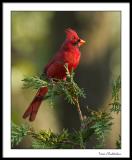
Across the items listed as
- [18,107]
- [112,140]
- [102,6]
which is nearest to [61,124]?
[18,107]

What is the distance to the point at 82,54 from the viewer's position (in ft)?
16.5

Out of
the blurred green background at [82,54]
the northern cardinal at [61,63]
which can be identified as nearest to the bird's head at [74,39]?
the northern cardinal at [61,63]

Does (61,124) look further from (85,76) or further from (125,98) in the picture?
(125,98)

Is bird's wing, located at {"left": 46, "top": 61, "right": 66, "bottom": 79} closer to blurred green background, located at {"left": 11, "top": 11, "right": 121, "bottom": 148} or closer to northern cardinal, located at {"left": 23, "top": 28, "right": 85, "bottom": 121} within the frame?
northern cardinal, located at {"left": 23, "top": 28, "right": 85, "bottom": 121}

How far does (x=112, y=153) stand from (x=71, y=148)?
0.41 metres

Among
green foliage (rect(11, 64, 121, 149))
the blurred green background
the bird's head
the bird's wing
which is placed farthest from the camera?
the blurred green background

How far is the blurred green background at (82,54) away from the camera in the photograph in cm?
482

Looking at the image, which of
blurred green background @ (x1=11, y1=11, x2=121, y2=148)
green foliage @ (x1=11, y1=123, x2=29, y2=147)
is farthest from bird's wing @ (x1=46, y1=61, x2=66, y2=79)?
blurred green background @ (x1=11, y1=11, x2=121, y2=148)

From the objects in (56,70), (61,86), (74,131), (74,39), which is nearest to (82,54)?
(74,39)

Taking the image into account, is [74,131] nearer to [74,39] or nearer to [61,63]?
[61,63]

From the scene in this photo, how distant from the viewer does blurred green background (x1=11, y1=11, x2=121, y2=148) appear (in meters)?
4.82

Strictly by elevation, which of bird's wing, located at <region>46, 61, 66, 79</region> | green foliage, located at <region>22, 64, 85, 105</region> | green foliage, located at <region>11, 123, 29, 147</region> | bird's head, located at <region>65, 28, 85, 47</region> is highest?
bird's head, located at <region>65, 28, 85, 47</region>

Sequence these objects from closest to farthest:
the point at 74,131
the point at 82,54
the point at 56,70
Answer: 1. the point at 74,131
2. the point at 56,70
3. the point at 82,54

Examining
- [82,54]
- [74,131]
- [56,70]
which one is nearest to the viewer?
[74,131]
